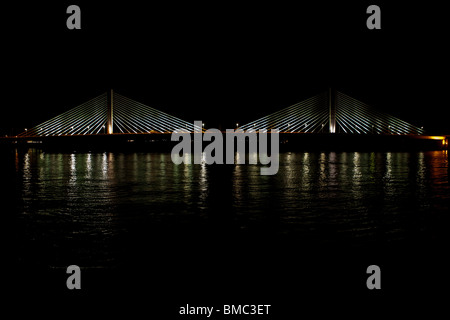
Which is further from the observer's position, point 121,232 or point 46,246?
point 121,232

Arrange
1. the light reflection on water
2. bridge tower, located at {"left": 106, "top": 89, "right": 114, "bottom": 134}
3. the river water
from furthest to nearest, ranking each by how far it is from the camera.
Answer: bridge tower, located at {"left": 106, "top": 89, "right": 114, "bottom": 134}
the light reflection on water
the river water

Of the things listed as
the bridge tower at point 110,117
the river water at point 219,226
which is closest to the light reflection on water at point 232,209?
the river water at point 219,226

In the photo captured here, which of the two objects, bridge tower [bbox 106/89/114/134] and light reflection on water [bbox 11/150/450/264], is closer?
light reflection on water [bbox 11/150/450/264]

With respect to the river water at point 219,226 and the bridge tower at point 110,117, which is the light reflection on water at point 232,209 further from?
the bridge tower at point 110,117

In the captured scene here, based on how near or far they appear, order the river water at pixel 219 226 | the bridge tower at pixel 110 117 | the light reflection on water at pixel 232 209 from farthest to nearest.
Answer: the bridge tower at pixel 110 117 → the light reflection on water at pixel 232 209 → the river water at pixel 219 226

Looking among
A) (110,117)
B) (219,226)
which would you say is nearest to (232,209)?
(219,226)

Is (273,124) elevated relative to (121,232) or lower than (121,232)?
elevated

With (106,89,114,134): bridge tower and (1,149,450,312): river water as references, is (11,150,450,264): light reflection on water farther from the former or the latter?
(106,89,114,134): bridge tower

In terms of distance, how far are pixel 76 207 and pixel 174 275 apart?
573 centimetres

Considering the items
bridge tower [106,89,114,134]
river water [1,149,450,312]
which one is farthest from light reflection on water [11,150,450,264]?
bridge tower [106,89,114,134]

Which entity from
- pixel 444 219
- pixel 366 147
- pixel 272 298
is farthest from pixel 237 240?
pixel 366 147
